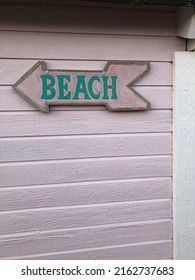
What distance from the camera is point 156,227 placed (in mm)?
2338

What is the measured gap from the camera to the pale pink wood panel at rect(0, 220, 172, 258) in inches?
83.8

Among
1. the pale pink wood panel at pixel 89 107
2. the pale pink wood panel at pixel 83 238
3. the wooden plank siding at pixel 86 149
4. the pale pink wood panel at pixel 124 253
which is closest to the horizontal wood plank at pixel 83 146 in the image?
the wooden plank siding at pixel 86 149

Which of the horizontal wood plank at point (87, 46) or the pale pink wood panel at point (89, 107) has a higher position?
the horizontal wood plank at point (87, 46)

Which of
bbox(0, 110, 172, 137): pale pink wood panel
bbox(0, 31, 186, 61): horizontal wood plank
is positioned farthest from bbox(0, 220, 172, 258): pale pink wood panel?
bbox(0, 31, 186, 61): horizontal wood plank

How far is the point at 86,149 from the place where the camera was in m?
2.18

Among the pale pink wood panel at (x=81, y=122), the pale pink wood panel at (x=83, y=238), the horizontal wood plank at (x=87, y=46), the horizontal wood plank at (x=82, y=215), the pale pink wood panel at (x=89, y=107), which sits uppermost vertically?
the horizontal wood plank at (x=87, y=46)

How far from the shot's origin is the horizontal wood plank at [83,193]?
2.10 meters

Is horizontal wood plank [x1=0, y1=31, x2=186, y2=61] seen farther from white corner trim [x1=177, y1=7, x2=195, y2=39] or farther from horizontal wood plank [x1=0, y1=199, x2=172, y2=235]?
horizontal wood plank [x1=0, y1=199, x2=172, y2=235]

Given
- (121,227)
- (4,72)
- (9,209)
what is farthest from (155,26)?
(9,209)

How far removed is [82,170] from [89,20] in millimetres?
984

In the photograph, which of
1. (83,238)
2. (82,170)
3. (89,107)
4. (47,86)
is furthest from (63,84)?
(83,238)

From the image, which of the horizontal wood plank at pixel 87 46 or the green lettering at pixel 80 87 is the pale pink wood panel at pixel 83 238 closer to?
the green lettering at pixel 80 87

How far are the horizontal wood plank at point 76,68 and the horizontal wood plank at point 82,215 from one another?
844 millimetres

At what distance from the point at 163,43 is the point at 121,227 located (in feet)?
4.30
